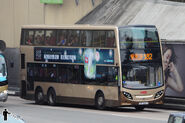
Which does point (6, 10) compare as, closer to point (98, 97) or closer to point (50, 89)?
point (50, 89)

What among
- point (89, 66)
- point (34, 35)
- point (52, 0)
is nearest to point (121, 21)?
point (52, 0)

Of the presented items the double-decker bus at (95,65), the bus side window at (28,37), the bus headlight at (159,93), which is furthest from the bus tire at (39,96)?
the bus headlight at (159,93)

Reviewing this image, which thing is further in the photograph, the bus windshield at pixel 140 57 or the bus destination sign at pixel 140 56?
the bus destination sign at pixel 140 56

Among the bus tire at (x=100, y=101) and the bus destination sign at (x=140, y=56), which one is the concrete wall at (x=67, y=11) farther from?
the bus destination sign at (x=140, y=56)

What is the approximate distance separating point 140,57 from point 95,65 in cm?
225

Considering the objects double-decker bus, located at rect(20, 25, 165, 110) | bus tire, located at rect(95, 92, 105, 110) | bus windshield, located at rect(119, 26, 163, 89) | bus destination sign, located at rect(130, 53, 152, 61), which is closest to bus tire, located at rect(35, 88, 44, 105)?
double-decker bus, located at rect(20, 25, 165, 110)

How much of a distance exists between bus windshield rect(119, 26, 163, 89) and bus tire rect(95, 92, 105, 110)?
167cm

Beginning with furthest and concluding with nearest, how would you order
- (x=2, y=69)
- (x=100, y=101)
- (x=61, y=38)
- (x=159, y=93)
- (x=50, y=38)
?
1. (x=50, y=38)
2. (x=61, y=38)
3. (x=2, y=69)
4. (x=100, y=101)
5. (x=159, y=93)

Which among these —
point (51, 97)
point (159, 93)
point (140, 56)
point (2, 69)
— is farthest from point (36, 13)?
point (159, 93)

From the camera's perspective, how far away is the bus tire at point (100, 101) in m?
26.3

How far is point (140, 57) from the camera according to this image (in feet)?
83.1

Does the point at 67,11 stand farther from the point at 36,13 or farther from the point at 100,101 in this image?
the point at 100,101

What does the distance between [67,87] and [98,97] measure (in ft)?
7.86

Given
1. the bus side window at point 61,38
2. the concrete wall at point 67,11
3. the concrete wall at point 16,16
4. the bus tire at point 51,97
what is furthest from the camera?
the concrete wall at point 16,16
